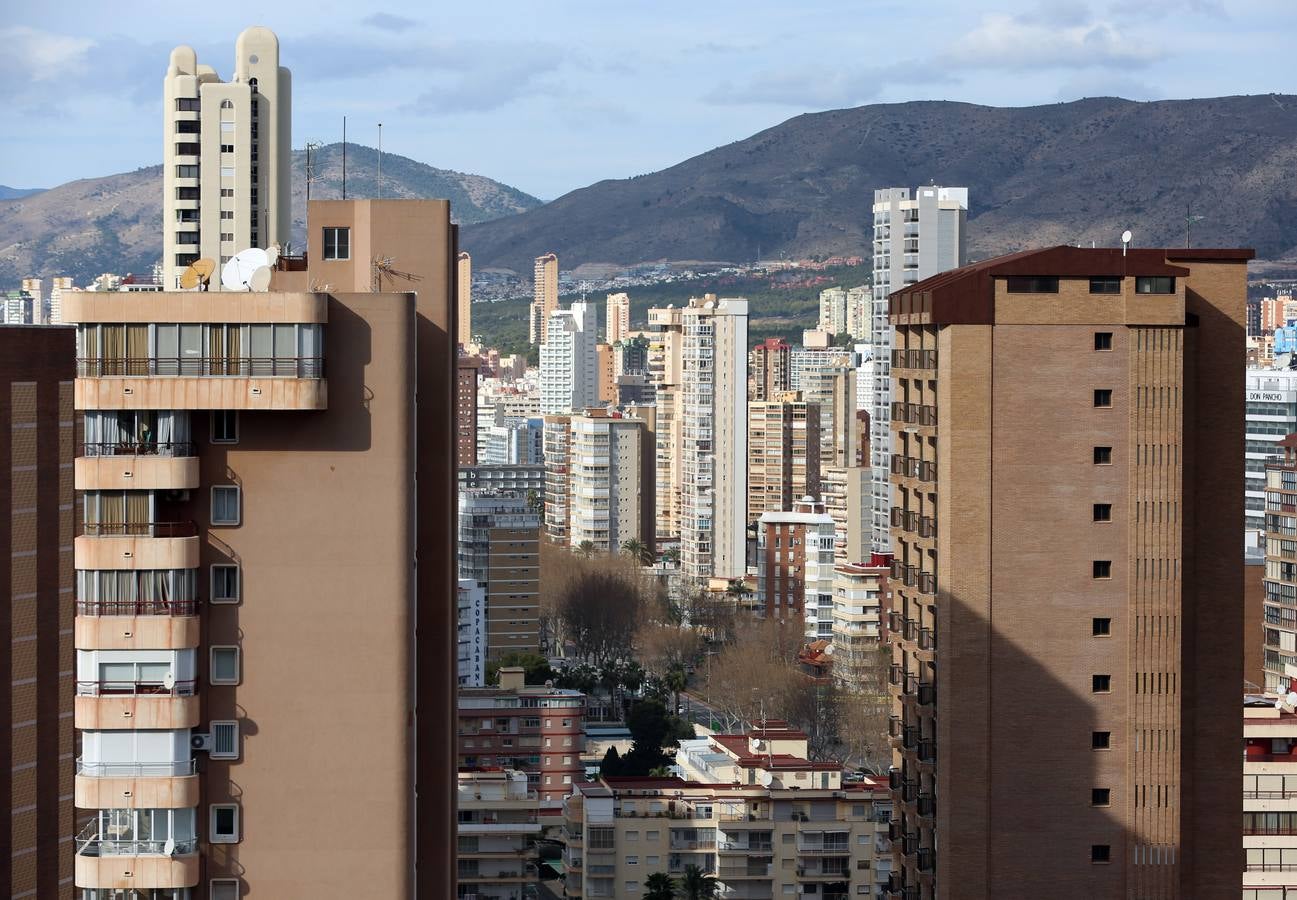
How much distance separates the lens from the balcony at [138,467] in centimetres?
931

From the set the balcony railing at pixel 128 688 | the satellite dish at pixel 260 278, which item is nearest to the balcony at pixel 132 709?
the balcony railing at pixel 128 688

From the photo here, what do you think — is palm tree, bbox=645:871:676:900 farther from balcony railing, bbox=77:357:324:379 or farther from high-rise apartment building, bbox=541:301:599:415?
high-rise apartment building, bbox=541:301:599:415

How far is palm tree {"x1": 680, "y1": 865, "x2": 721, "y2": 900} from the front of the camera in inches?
1057

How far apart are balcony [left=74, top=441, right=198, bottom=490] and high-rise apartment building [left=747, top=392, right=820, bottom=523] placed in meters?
65.2

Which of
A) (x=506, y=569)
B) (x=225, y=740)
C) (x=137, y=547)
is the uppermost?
(x=137, y=547)

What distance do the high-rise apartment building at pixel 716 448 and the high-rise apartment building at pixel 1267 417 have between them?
1679 centimetres

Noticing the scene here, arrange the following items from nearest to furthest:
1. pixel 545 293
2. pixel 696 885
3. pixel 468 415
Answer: pixel 696 885
pixel 468 415
pixel 545 293

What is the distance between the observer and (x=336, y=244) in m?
11.5

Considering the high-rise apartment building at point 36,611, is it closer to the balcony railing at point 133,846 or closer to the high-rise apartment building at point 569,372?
the balcony railing at point 133,846

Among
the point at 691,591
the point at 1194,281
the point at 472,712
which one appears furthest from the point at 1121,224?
the point at 1194,281

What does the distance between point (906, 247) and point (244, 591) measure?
166 feet

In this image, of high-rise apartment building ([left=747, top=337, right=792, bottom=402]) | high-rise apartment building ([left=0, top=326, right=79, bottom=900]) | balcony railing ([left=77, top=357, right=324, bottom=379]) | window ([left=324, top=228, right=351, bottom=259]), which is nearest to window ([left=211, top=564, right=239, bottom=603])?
balcony railing ([left=77, top=357, right=324, bottom=379])

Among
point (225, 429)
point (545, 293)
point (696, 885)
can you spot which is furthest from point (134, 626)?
point (545, 293)

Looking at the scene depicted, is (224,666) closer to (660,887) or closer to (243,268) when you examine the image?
(243,268)
